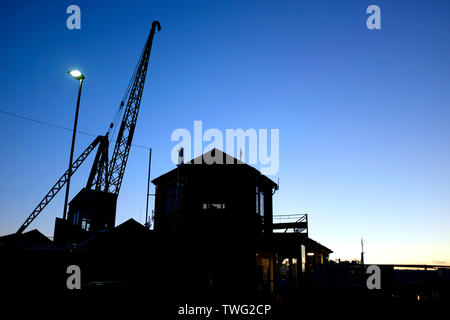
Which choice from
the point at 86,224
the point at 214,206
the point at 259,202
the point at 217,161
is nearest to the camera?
the point at 214,206

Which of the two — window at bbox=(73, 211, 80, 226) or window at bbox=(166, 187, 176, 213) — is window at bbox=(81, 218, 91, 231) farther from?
window at bbox=(166, 187, 176, 213)

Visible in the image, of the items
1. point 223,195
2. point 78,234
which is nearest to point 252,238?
point 223,195

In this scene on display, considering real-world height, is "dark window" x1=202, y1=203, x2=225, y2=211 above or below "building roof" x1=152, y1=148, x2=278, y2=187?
below

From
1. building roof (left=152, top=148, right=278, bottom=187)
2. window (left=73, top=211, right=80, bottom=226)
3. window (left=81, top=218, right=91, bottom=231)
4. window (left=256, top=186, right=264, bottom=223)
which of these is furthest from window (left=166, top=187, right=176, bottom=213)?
window (left=73, top=211, right=80, bottom=226)

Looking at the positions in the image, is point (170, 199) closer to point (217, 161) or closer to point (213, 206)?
point (213, 206)

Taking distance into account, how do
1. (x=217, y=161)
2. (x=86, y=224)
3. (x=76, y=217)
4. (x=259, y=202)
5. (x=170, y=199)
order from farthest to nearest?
1. (x=76, y=217)
2. (x=86, y=224)
3. (x=170, y=199)
4. (x=259, y=202)
5. (x=217, y=161)

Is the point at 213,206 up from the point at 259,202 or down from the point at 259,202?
down

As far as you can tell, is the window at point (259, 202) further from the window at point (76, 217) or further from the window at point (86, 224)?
the window at point (76, 217)

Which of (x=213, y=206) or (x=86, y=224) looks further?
(x=86, y=224)

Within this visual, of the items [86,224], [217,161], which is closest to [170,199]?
[217,161]

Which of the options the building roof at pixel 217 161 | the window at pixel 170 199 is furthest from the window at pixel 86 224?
the building roof at pixel 217 161

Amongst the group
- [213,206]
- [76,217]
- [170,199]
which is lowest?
[76,217]
